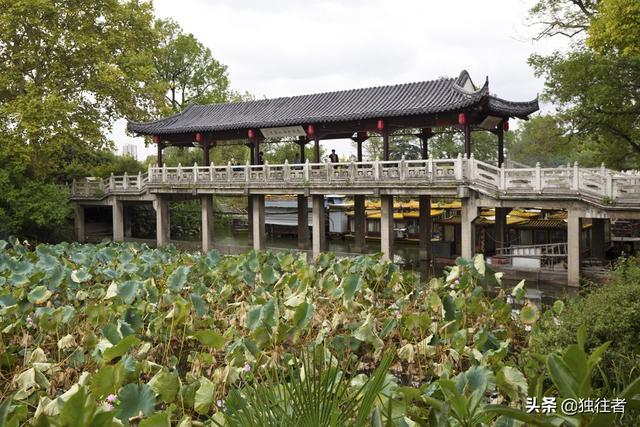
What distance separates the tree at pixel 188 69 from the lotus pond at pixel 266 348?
80.5 ft

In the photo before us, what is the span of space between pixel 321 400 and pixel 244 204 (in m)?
39.6

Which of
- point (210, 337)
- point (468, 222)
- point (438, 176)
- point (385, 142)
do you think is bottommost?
point (210, 337)

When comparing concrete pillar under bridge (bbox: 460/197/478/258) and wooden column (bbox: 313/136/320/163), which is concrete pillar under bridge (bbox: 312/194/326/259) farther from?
concrete pillar under bridge (bbox: 460/197/478/258)

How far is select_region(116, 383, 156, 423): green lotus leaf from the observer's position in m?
3.60

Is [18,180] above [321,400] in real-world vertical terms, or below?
above

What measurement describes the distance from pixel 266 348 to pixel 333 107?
15.8m

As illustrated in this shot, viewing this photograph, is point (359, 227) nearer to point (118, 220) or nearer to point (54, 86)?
point (118, 220)

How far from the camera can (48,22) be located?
2094 centimetres

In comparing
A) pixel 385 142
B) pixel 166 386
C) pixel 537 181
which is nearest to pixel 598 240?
pixel 537 181

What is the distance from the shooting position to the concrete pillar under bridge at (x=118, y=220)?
23.9m

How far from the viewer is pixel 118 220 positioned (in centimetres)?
2416

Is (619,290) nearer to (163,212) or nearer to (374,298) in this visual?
(374,298)

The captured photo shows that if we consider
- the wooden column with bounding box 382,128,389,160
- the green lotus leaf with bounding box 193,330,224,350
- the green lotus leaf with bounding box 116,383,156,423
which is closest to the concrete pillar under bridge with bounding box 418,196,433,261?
the wooden column with bounding box 382,128,389,160

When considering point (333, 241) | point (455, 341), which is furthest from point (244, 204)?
point (455, 341)
